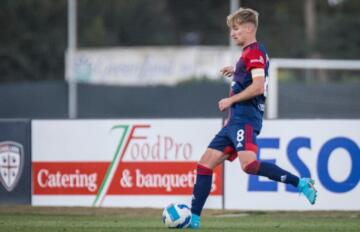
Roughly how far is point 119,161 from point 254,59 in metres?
4.86

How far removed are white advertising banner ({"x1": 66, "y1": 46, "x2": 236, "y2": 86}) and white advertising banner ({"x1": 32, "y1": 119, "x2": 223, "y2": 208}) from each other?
3102 cm

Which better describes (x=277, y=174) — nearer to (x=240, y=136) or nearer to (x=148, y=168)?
(x=240, y=136)

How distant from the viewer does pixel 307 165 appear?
15.4 m

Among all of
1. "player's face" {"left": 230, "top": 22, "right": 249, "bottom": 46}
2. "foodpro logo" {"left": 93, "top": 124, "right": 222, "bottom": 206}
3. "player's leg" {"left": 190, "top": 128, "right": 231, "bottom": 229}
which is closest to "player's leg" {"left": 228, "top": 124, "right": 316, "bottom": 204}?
"player's leg" {"left": 190, "top": 128, "right": 231, "bottom": 229}

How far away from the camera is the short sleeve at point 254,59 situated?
37.3 feet

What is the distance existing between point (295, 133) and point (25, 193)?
12.6ft

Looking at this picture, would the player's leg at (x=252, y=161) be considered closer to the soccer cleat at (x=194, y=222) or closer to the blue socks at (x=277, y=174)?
the blue socks at (x=277, y=174)

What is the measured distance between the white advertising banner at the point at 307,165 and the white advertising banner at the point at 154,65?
3153 centimetres

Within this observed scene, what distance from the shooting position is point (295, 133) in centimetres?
1545

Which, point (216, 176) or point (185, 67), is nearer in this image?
point (216, 176)

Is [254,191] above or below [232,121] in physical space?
below

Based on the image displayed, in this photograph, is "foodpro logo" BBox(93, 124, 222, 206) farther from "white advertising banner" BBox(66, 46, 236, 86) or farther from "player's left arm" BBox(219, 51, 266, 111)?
"white advertising banner" BBox(66, 46, 236, 86)

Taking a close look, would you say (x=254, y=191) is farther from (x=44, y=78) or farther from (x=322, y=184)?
(x=44, y=78)

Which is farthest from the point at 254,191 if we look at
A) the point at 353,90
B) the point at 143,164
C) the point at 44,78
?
the point at 44,78
